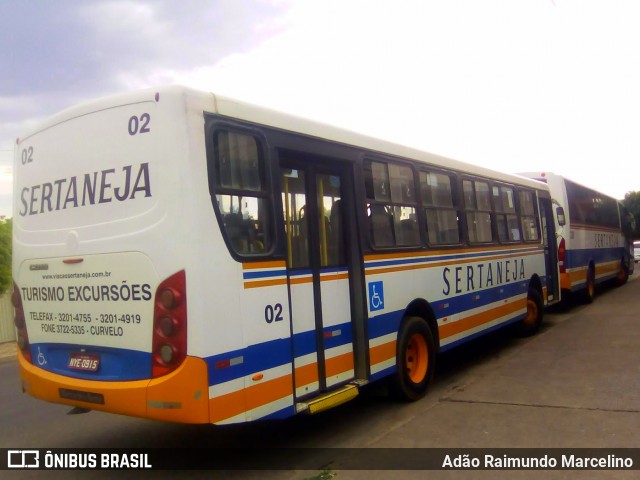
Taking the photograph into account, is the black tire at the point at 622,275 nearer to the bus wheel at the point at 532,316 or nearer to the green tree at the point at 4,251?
the bus wheel at the point at 532,316

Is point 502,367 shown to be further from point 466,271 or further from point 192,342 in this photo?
point 192,342

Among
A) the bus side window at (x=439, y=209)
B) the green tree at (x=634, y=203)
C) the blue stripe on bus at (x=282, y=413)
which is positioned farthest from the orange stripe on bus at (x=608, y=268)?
the green tree at (x=634, y=203)

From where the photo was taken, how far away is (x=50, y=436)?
267 inches

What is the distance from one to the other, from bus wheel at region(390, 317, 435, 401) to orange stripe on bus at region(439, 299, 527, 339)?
1.63ft

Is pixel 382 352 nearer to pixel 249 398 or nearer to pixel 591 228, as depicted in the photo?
pixel 249 398

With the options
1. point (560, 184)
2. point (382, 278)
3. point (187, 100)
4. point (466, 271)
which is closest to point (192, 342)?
point (187, 100)

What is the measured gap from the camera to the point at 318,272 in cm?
607

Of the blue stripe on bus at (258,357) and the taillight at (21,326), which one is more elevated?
the taillight at (21,326)

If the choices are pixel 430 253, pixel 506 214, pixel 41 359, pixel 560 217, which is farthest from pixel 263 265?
pixel 560 217

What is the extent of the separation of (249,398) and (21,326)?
240 centimetres

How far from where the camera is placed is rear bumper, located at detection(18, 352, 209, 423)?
4.52 m

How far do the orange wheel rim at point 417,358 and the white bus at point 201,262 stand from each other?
417 mm

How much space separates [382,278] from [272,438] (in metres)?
2.07

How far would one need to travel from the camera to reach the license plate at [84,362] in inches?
198
